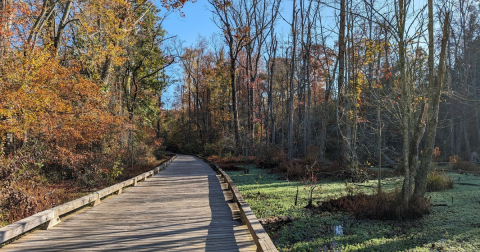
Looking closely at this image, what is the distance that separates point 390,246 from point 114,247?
177 inches

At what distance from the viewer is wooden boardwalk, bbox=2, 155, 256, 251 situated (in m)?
4.14

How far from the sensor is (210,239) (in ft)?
14.7

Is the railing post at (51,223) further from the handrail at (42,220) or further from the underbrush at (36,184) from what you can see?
the underbrush at (36,184)

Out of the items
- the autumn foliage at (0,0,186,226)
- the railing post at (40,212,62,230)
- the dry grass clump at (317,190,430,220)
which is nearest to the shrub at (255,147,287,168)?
the autumn foliage at (0,0,186,226)

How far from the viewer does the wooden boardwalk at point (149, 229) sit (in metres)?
4.14

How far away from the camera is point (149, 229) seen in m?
4.99

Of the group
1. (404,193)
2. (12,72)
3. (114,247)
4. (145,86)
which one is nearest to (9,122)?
(12,72)

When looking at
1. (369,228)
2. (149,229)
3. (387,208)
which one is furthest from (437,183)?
(149,229)

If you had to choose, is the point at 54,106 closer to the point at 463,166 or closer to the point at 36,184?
the point at 36,184

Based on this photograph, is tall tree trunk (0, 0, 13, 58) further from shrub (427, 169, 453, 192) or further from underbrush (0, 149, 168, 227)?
shrub (427, 169, 453, 192)

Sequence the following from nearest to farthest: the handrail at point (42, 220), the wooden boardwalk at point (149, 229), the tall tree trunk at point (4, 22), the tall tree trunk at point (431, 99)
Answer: the handrail at point (42, 220), the wooden boardwalk at point (149, 229), the tall tree trunk at point (431, 99), the tall tree trunk at point (4, 22)

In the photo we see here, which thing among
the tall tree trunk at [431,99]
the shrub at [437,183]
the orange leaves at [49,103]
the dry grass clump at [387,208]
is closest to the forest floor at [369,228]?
the dry grass clump at [387,208]

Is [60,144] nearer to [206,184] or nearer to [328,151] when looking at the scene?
[206,184]

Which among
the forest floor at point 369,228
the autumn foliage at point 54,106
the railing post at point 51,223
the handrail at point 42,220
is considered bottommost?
the forest floor at point 369,228
